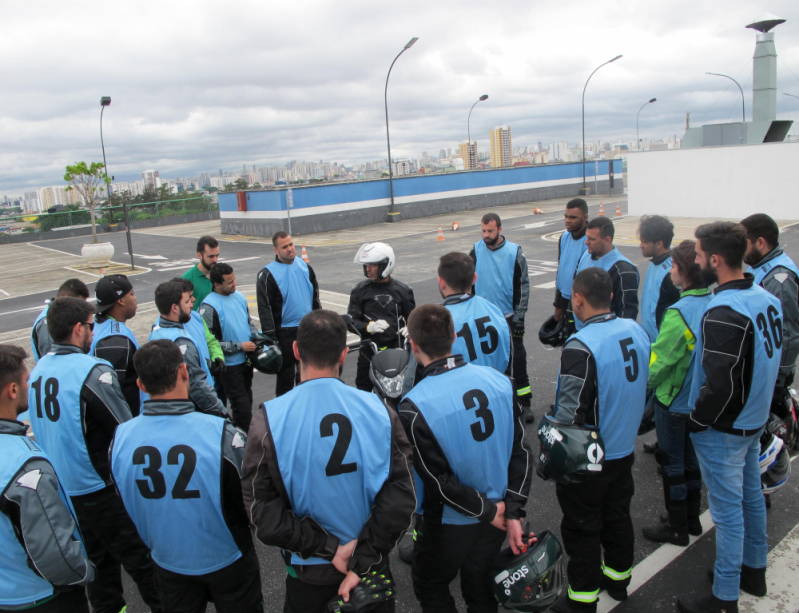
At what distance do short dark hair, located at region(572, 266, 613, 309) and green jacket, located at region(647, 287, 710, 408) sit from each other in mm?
756

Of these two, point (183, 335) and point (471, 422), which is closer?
point (471, 422)

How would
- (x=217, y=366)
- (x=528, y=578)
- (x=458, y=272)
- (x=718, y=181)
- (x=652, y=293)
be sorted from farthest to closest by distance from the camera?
(x=718, y=181)
(x=217, y=366)
(x=652, y=293)
(x=458, y=272)
(x=528, y=578)

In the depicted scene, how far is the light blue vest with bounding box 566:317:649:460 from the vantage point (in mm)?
3047

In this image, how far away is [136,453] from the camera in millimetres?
2381

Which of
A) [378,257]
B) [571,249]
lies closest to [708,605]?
[378,257]

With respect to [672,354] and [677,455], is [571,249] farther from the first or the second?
[677,455]

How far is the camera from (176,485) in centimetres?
240

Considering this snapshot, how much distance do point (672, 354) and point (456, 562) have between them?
203 cm

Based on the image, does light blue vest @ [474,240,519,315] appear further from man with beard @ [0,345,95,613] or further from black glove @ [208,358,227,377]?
man with beard @ [0,345,95,613]

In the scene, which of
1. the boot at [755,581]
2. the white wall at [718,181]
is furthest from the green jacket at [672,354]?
the white wall at [718,181]

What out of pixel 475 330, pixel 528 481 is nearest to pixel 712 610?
pixel 528 481

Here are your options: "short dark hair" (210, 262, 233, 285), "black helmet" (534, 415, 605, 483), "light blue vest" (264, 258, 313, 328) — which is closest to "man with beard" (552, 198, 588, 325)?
"light blue vest" (264, 258, 313, 328)

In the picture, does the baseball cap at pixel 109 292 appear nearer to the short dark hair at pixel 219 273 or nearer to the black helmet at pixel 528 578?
the short dark hair at pixel 219 273

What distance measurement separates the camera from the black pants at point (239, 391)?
5.32m
